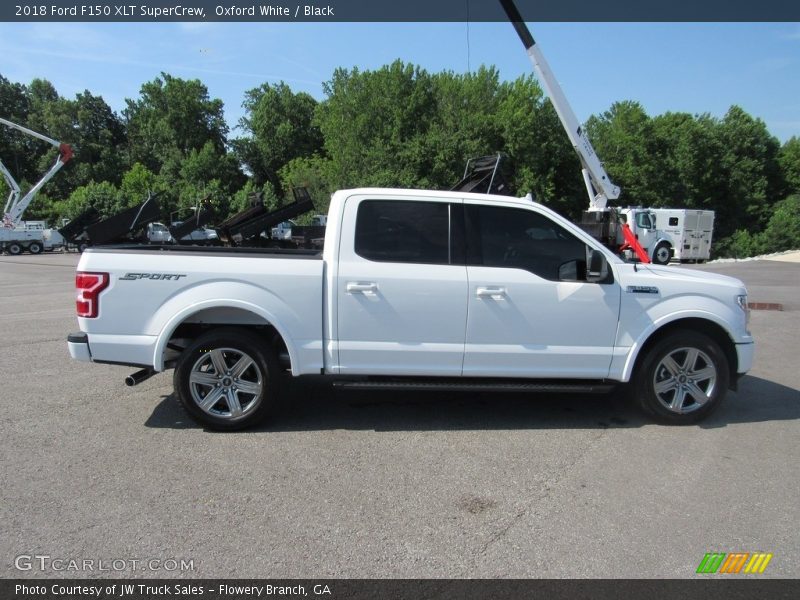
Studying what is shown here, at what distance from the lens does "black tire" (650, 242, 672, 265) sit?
28.7m

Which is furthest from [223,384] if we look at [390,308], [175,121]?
[175,121]

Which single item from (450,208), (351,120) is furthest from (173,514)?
(351,120)

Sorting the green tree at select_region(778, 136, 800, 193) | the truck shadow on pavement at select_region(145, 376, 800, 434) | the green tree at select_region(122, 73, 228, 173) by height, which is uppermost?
→ the green tree at select_region(122, 73, 228, 173)

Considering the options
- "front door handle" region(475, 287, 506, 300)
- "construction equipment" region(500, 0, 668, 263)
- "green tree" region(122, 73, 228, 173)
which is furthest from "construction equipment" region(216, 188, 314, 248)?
"green tree" region(122, 73, 228, 173)

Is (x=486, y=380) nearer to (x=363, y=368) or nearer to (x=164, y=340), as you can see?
(x=363, y=368)

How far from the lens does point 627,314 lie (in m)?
5.00

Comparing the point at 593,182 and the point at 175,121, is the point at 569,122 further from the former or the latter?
the point at 175,121

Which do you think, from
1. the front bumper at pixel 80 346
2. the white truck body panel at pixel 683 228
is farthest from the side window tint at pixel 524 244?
the white truck body panel at pixel 683 228

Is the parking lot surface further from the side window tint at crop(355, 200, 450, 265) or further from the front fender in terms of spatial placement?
the side window tint at crop(355, 200, 450, 265)

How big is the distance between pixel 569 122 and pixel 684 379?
52.6 feet

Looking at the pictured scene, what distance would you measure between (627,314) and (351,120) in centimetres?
4455

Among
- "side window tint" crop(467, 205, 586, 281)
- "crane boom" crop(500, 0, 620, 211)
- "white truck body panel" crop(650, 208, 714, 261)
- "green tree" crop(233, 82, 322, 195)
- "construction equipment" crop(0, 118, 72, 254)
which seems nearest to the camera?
"side window tint" crop(467, 205, 586, 281)

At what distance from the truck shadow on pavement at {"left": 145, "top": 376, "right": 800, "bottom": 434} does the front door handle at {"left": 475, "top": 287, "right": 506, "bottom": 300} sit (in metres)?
1.17

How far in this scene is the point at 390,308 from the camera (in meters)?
4.79
